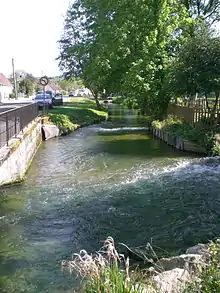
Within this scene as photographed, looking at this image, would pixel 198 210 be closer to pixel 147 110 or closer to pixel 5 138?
pixel 5 138

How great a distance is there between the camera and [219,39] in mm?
18297

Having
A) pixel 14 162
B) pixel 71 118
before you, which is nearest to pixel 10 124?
pixel 14 162

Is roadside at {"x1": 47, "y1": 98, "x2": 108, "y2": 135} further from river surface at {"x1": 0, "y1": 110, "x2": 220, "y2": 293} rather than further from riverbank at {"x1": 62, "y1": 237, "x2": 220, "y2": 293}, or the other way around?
riverbank at {"x1": 62, "y1": 237, "x2": 220, "y2": 293}

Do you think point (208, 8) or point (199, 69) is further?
point (208, 8)

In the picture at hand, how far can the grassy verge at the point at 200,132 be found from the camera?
54.6ft

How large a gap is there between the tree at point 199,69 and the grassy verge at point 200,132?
0.98m

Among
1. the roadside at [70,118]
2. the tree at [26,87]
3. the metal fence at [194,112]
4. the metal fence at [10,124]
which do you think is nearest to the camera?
the metal fence at [10,124]

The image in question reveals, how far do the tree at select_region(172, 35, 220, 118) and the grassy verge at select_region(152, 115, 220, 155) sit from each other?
98 cm

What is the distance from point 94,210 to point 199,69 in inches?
441

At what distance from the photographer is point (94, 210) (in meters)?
9.21

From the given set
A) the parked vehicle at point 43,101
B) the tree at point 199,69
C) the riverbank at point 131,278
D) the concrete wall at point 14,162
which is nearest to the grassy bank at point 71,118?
the parked vehicle at point 43,101

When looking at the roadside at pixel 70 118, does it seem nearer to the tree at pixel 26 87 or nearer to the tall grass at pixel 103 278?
the tall grass at pixel 103 278

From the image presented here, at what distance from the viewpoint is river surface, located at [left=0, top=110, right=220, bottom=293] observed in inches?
259

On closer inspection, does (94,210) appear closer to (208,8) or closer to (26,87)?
(208,8)
